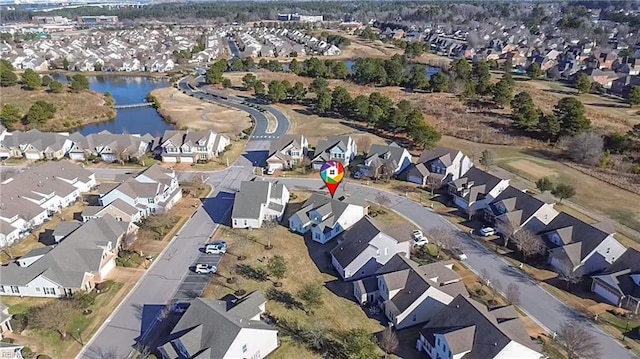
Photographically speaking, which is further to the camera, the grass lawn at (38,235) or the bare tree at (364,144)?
the bare tree at (364,144)

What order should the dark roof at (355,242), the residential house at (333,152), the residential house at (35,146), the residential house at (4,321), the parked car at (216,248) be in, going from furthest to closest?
the residential house at (35,146) < the residential house at (333,152) < the parked car at (216,248) < the dark roof at (355,242) < the residential house at (4,321)

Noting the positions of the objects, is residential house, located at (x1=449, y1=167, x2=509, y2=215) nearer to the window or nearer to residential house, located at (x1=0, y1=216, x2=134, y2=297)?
residential house, located at (x1=0, y1=216, x2=134, y2=297)

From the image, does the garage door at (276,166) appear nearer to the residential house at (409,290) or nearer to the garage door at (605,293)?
the residential house at (409,290)

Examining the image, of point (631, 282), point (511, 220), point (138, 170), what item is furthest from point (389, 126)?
point (631, 282)

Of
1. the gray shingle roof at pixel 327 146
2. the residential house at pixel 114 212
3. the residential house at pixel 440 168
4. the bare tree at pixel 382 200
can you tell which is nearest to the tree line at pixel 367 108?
the residential house at pixel 440 168

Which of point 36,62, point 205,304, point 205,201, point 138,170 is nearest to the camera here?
point 205,304

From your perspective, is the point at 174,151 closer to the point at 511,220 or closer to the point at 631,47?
the point at 511,220
